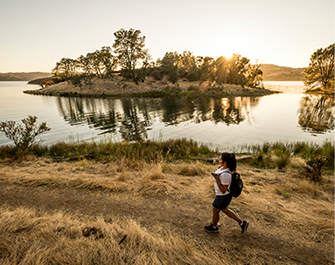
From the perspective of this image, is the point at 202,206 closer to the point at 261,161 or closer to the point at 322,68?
the point at 261,161

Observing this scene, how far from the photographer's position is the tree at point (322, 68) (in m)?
64.4

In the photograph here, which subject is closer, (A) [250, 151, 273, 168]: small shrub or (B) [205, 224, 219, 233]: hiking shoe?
(B) [205, 224, 219, 233]: hiking shoe

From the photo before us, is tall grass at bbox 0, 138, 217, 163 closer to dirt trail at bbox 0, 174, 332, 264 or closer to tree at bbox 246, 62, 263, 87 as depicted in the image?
dirt trail at bbox 0, 174, 332, 264

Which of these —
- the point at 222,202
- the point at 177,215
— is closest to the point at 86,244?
the point at 177,215

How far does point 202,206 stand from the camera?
17.4 feet

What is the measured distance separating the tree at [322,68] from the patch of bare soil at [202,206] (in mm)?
81921

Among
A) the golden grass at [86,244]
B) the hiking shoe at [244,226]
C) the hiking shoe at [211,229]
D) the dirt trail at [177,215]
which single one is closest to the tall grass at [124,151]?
the dirt trail at [177,215]

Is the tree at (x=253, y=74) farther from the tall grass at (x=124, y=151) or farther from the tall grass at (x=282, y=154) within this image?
the tall grass at (x=124, y=151)

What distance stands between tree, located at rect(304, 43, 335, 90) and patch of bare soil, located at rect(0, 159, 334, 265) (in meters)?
81.9

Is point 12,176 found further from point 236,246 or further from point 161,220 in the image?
point 236,246

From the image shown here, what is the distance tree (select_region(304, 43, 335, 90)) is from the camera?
64.4m

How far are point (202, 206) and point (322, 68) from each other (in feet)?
297

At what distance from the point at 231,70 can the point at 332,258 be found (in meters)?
84.3

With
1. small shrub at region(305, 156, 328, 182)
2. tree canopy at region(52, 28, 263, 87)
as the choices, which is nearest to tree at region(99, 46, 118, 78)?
tree canopy at region(52, 28, 263, 87)
